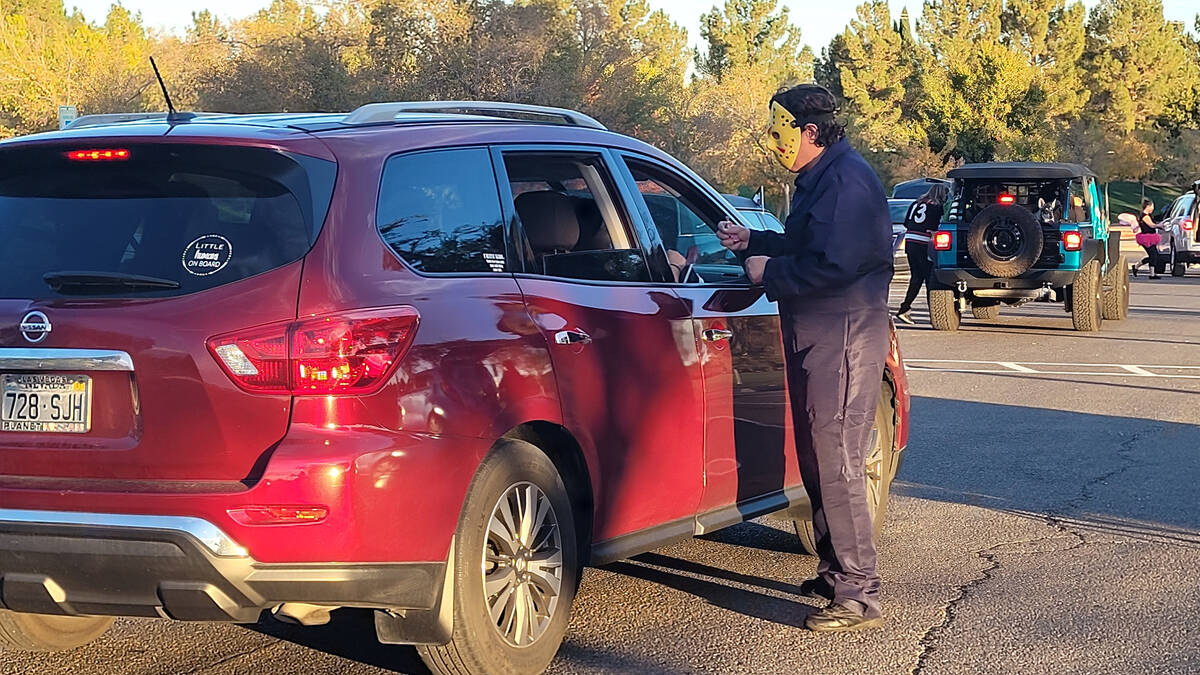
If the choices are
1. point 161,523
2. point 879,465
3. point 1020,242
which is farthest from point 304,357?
point 1020,242

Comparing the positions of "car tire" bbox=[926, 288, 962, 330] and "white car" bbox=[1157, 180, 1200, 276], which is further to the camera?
"white car" bbox=[1157, 180, 1200, 276]

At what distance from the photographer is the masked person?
530 cm

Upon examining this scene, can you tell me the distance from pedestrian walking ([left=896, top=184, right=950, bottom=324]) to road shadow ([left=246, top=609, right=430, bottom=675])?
1411 centimetres

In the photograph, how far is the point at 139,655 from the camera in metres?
5.19

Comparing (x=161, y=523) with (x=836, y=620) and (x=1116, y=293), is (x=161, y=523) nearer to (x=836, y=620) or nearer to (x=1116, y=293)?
(x=836, y=620)

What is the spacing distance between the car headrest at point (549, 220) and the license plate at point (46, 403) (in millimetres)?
1583

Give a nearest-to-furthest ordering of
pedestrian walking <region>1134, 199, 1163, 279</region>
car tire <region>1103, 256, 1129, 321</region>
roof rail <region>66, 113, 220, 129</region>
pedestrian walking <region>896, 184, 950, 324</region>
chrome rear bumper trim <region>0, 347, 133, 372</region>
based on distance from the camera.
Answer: chrome rear bumper trim <region>0, 347, 133, 372</region> < roof rail <region>66, 113, 220, 129</region> < pedestrian walking <region>896, 184, 950, 324</region> < car tire <region>1103, 256, 1129, 321</region> < pedestrian walking <region>1134, 199, 1163, 279</region>

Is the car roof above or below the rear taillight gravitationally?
below

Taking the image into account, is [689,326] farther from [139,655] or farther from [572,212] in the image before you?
[139,655]

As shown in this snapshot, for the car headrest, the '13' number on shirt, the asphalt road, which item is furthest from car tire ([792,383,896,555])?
the '13' number on shirt

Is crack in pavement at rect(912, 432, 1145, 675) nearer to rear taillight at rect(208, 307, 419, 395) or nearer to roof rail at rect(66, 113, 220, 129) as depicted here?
rear taillight at rect(208, 307, 419, 395)

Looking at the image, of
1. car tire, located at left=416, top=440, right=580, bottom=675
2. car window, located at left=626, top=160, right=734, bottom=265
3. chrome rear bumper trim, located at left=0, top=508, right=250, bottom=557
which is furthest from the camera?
car window, located at left=626, top=160, right=734, bottom=265

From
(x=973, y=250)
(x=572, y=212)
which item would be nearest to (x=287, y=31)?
(x=973, y=250)

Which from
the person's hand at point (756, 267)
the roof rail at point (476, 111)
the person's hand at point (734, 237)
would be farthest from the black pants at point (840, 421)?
the roof rail at point (476, 111)
